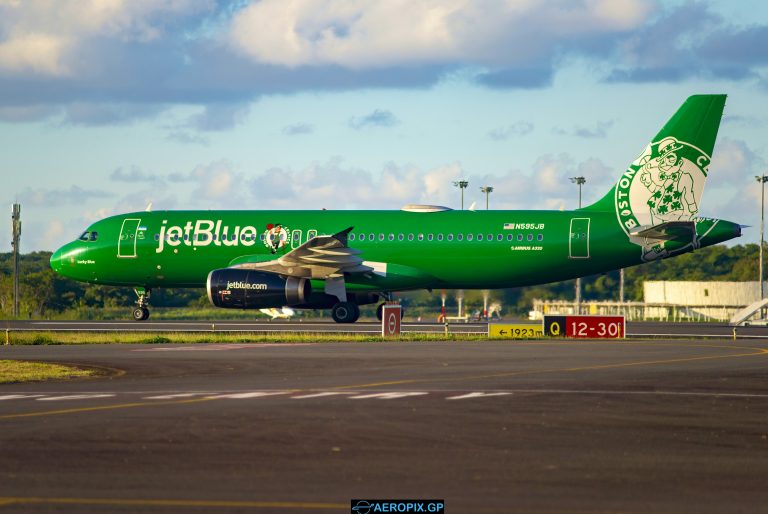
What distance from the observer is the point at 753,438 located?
50.4 ft

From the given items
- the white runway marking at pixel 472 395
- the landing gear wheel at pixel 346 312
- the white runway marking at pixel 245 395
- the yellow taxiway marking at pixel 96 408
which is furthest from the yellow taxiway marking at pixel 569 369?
the landing gear wheel at pixel 346 312

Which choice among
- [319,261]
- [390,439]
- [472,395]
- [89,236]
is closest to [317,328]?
[319,261]

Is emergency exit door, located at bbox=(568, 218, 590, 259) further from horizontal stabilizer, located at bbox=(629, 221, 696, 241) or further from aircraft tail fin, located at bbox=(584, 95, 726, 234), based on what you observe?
horizontal stabilizer, located at bbox=(629, 221, 696, 241)

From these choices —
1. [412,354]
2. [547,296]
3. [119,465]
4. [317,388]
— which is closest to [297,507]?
[119,465]

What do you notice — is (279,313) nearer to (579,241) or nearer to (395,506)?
(579,241)

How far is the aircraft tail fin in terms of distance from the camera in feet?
163

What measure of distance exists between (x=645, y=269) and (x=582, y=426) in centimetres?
11973

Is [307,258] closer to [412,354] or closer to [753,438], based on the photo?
[412,354]

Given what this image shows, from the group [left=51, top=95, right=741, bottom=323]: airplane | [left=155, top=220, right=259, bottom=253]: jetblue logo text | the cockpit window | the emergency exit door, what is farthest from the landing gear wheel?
the cockpit window

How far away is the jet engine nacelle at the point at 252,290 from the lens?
160 feet

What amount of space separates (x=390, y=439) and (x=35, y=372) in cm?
1438

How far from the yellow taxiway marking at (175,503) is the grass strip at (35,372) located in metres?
14.3

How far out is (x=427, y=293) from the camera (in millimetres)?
73250

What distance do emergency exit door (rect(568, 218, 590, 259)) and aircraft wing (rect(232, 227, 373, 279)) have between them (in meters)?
9.21
